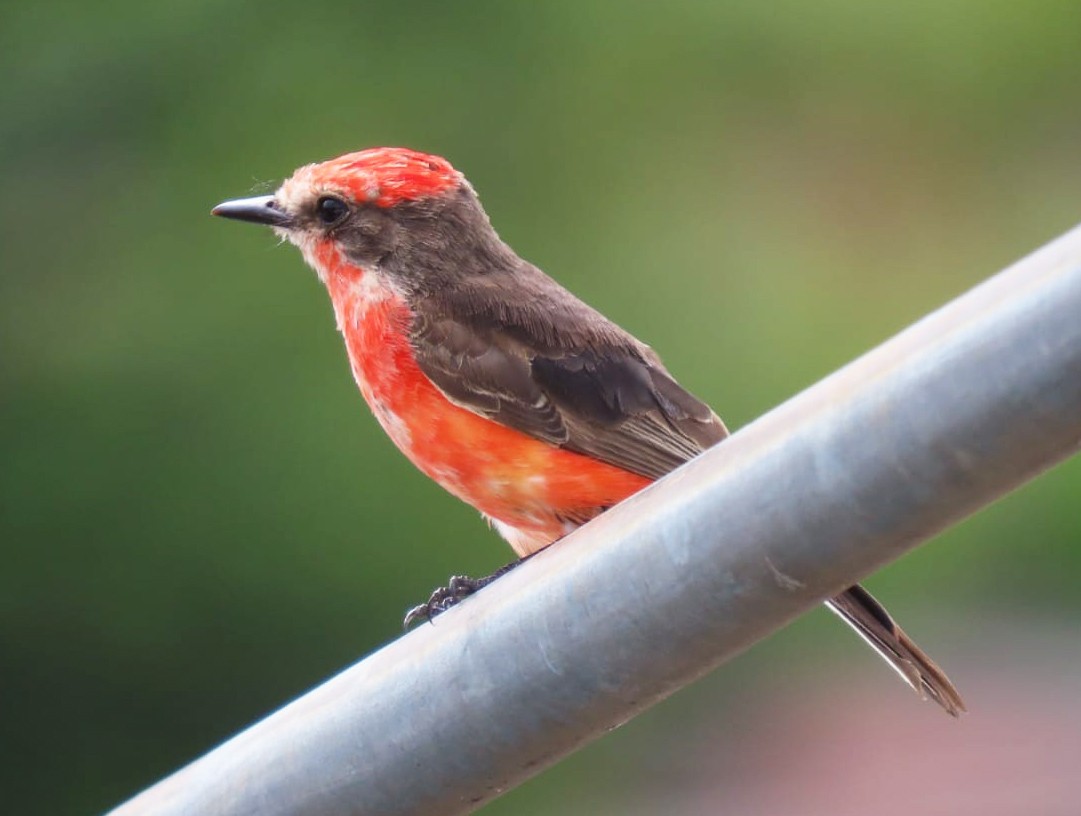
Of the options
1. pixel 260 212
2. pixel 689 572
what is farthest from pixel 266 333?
pixel 689 572

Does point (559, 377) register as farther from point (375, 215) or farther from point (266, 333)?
point (266, 333)

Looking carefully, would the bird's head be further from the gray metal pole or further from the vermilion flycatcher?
the gray metal pole

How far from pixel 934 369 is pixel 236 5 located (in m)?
6.94

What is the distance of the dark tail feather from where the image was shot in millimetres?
3166

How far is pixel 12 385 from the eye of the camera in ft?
26.4

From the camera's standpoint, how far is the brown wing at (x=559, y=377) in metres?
4.16

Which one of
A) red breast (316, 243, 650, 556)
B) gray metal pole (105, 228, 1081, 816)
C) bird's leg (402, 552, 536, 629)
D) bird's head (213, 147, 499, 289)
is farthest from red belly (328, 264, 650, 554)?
gray metal pole (105, 228, 1081, 816)

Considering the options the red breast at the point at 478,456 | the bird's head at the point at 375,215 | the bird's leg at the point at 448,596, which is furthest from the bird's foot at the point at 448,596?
the bird's head at the point at 375,215

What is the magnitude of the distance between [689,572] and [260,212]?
3040mm

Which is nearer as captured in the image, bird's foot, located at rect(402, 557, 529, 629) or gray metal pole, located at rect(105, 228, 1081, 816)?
gray metal pole, located at rect(105, 228, 1081, 816)

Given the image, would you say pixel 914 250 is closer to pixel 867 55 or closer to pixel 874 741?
pixel 867 55

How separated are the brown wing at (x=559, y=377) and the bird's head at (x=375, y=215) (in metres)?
0.15

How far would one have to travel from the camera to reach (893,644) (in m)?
3.40

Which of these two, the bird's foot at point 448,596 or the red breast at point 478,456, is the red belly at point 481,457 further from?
the bird's foot at point 448,596
